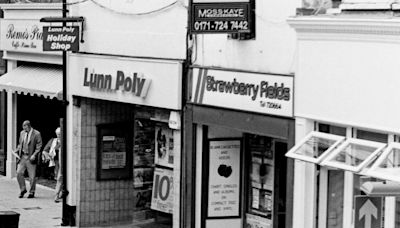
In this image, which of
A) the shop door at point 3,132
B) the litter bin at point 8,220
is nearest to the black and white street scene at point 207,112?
the litter bin at point 8,220

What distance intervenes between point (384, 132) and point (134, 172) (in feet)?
27.8

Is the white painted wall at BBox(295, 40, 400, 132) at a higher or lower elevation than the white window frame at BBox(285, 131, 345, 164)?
higher

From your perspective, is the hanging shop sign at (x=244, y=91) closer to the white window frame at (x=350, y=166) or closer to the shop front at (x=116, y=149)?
the white window frame at (x=350, y=166)

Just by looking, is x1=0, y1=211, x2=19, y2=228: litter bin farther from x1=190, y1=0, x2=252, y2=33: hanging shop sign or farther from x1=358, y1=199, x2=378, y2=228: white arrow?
x1=358, y1=199, x2=378, y2=228: white arrow

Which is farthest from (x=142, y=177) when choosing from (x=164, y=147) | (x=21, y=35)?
(x=21, y=35)

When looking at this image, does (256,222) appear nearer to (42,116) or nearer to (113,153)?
(113,153)

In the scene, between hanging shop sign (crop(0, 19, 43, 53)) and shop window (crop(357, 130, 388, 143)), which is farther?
hanging shop sign (crop(0, 19, 43, 53))

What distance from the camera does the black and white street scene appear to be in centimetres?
1228

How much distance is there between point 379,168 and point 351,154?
935mm

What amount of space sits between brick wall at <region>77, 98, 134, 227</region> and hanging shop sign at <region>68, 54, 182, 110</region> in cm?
59

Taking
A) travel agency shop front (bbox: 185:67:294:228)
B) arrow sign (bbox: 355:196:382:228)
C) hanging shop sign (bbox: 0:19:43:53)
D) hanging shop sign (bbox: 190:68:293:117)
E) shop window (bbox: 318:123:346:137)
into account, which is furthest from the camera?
hanging shop sign (bbox: 0:19:43:53)

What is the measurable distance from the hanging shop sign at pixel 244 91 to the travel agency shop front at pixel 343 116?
0.42 meters

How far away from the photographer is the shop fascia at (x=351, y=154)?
1146 cm

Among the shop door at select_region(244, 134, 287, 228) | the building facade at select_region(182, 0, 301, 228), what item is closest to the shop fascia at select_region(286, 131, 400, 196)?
the building facade at select_region(182, 0, 301, 228)
